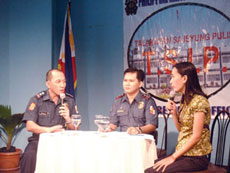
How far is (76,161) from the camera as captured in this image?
2.01 meters

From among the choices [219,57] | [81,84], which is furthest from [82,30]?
[219,57]

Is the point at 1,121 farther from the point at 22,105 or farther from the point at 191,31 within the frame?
the point at 191,31

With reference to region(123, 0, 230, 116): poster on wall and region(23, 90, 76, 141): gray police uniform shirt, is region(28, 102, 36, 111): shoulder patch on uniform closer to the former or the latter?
region(23, 90, 76, 141): gray police uniform shirt

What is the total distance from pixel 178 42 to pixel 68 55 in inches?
70.7

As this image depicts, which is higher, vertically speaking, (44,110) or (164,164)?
(44,110)

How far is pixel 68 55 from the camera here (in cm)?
438

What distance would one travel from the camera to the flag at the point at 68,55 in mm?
4328

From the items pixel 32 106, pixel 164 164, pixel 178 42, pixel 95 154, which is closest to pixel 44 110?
pixel 32 106

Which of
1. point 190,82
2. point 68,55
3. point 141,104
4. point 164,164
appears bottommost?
point 164,164

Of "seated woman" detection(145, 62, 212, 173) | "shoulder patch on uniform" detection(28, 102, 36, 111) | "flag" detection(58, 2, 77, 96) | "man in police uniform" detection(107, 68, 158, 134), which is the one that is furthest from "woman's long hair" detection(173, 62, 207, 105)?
"flag" detection(58, 2, 77, 96)

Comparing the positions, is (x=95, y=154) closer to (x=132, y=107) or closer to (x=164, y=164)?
(x=164, y=164)

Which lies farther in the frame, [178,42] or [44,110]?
[178,42]

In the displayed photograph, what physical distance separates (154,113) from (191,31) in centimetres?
175

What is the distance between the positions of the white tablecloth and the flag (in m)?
2.27
